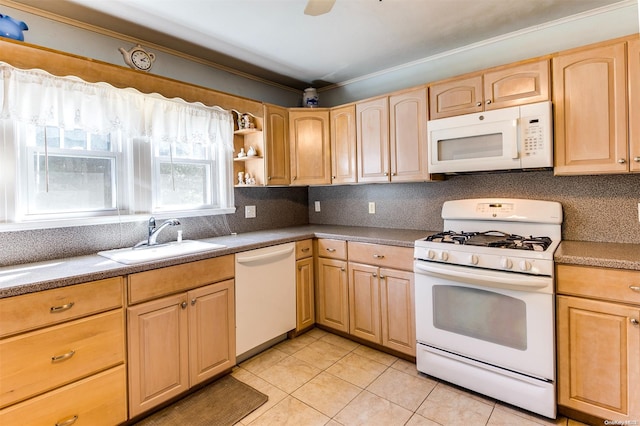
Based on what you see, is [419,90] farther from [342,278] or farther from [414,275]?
[342,278]

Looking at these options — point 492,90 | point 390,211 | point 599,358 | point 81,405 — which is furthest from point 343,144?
point 81,405

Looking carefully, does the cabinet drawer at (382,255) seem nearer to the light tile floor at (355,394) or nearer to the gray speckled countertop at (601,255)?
the light tile floor at (355,394)

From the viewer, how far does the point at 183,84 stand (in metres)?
2.40

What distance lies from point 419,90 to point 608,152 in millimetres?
1261

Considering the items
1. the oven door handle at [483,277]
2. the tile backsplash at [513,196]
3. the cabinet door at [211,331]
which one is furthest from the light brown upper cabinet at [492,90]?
the cabinet door at [211,331]

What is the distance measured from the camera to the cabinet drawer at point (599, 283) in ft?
5.13

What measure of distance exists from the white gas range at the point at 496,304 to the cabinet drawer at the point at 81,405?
183 centimetres

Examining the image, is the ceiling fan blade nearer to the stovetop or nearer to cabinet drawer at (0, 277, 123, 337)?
the stovetop

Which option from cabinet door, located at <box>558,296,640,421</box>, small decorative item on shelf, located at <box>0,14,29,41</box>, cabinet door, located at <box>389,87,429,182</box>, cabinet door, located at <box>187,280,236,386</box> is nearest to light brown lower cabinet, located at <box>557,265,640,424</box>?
cabinet door, located at <box>558,296,640,421</box>

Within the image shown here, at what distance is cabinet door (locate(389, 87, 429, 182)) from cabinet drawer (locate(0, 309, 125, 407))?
2173 mm

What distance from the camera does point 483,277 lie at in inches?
74.4

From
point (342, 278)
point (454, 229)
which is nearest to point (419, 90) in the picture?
point (454, 229)

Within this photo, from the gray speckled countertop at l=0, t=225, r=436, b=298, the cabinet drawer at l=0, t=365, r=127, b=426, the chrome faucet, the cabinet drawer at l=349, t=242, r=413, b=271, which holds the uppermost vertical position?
the chrome faucet

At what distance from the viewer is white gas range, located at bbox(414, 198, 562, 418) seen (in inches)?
68.9
